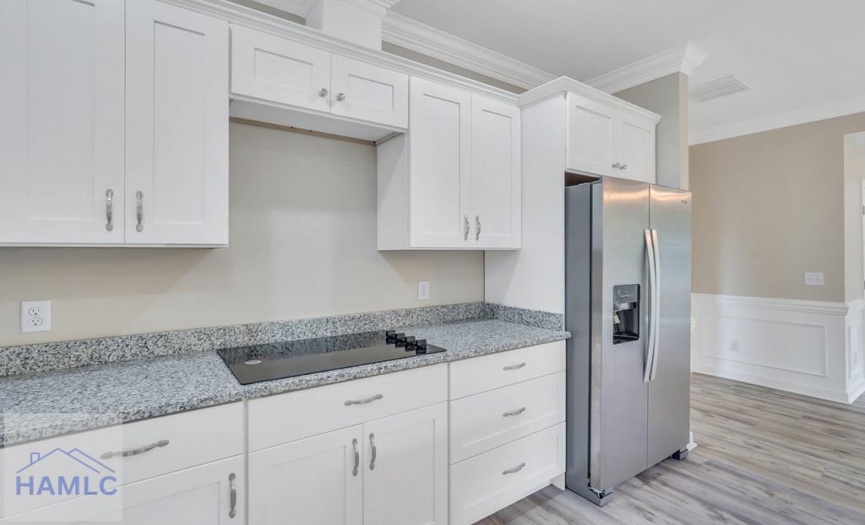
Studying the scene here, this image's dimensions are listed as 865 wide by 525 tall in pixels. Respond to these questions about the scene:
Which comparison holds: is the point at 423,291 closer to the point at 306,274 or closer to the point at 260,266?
the point at 306,274

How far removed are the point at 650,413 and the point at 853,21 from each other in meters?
2.59

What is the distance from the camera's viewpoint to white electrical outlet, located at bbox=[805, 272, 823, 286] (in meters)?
3.81

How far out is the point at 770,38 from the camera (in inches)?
104

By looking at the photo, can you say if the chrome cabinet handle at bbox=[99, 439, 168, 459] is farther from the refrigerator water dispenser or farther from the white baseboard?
the white baseboard

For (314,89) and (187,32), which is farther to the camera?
(314,89)

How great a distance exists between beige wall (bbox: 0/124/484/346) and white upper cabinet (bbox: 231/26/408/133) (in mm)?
220

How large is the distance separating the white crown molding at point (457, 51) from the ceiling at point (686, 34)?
50mm

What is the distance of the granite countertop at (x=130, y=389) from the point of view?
1132mm

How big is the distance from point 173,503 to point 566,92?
8.32 feet

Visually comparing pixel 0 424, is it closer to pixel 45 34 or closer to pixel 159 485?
pixel 159 485

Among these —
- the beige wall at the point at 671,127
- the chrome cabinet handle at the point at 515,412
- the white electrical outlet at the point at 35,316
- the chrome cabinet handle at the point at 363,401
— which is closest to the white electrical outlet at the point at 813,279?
the beige wall at the point at 671,127

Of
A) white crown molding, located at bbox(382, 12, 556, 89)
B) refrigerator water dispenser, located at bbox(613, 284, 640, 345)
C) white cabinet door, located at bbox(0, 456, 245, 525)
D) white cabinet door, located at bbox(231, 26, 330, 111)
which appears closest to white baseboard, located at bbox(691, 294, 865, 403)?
refrigerator water dispenser, located at bbox(613, 284, 640, 345)

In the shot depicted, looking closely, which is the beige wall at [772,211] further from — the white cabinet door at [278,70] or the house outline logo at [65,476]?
the house outline logo at [65,476]

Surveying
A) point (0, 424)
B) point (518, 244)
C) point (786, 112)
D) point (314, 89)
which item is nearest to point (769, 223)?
point (786, 112)
